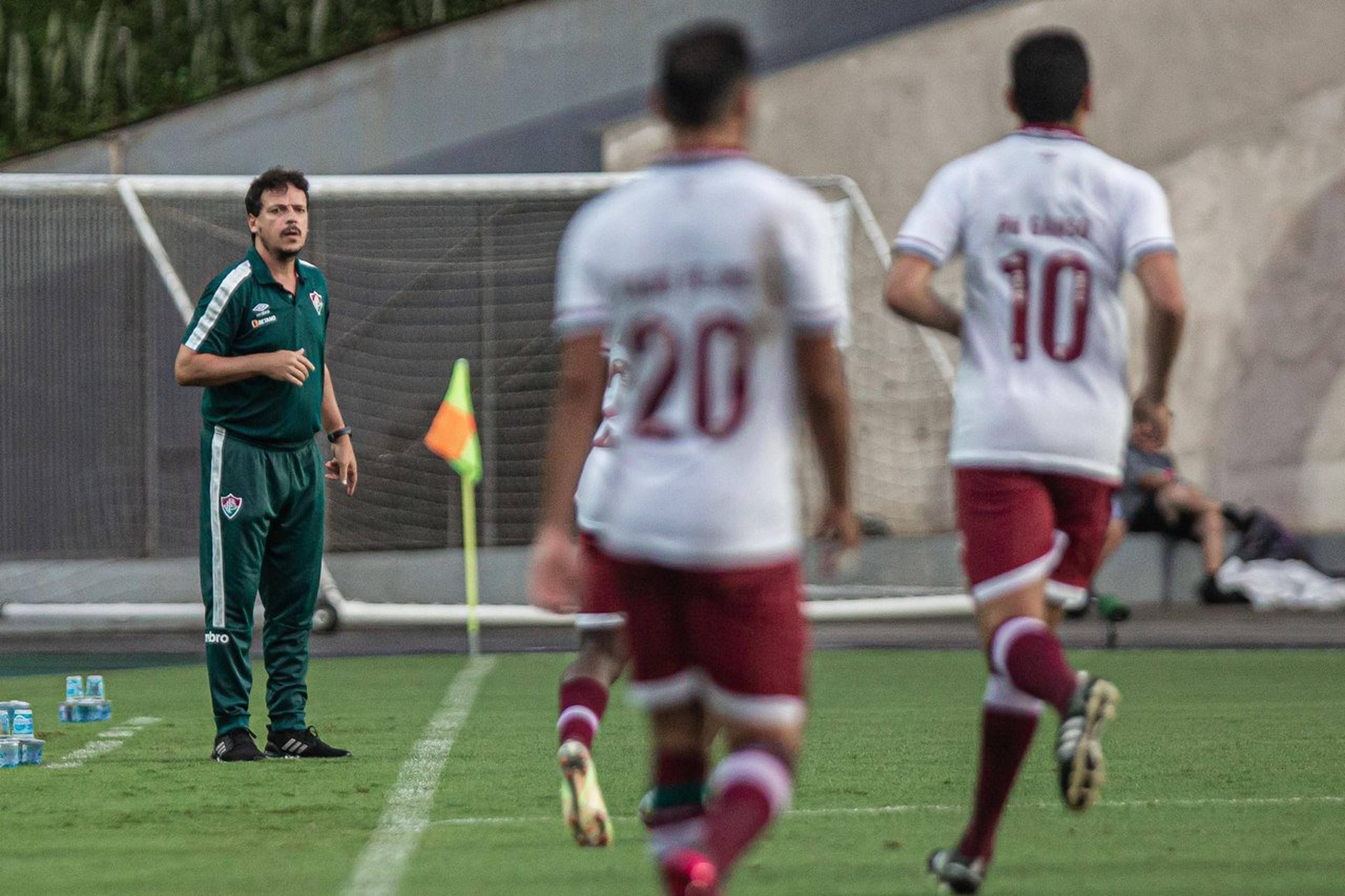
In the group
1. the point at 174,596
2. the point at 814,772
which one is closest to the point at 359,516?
the point at 174,596

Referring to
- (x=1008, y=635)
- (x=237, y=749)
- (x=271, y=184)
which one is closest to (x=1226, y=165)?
(x=271, y=184)

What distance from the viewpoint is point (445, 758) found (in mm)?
8016

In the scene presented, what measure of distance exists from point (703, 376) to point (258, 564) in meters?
4.71

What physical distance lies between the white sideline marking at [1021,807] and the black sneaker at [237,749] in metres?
1.88

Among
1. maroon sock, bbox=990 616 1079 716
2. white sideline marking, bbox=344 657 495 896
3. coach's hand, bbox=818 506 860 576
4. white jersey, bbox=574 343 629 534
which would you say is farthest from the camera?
white jersey, bbox=574 343 629 534

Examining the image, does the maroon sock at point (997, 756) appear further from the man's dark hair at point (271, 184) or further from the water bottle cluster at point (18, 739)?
the water bottle cluster at point (18, 739)

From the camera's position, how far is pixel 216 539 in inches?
313

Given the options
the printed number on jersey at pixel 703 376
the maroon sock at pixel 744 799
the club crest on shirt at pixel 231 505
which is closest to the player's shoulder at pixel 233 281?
the club crest on shirt at pixel 231 505

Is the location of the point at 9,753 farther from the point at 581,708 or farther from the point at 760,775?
the point at 760,775

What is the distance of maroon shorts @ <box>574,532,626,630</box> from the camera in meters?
5.92

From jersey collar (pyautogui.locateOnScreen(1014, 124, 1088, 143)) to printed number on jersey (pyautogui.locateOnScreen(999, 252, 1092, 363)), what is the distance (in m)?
0.31

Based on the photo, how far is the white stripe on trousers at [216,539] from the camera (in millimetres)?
7930

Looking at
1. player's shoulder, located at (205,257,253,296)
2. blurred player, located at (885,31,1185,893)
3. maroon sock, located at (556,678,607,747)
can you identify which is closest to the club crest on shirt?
player's shoulder, located at (205,257,253,296)

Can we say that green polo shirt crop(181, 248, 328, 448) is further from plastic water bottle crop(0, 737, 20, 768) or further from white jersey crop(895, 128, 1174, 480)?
white jersey crop(895, 128, 1174, 480)
